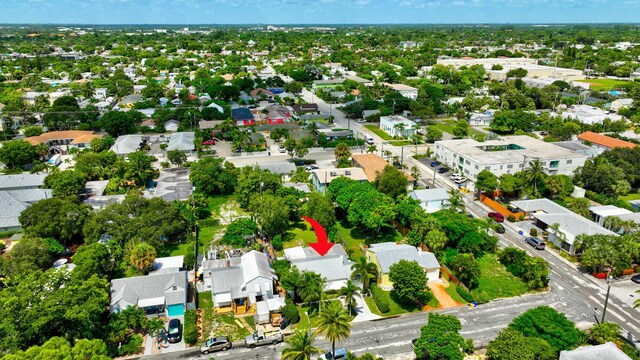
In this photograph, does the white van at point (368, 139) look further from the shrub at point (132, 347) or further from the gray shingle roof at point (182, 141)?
the shrub at point (132, 347)

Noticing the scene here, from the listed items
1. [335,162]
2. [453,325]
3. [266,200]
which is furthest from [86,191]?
[453,325]

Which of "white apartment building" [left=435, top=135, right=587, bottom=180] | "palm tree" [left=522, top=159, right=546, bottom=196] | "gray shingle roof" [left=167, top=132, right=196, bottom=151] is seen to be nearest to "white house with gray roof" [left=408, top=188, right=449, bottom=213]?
"white apartment building" [left=435, top=135, right=587, bottom=180]

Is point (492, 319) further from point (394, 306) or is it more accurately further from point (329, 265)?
point (329, 265)

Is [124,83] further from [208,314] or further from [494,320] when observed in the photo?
[494,320]

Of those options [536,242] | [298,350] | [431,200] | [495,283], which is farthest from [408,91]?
[298,350]

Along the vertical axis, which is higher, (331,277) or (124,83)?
(124,83)

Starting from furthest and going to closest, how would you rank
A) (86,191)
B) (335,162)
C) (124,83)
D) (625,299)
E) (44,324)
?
(124,83), (335,162), (86,191), (625,299), (44,324)

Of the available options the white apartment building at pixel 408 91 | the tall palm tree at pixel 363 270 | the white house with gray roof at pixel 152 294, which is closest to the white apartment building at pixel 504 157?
the tall palm tree at pixel 363 270
